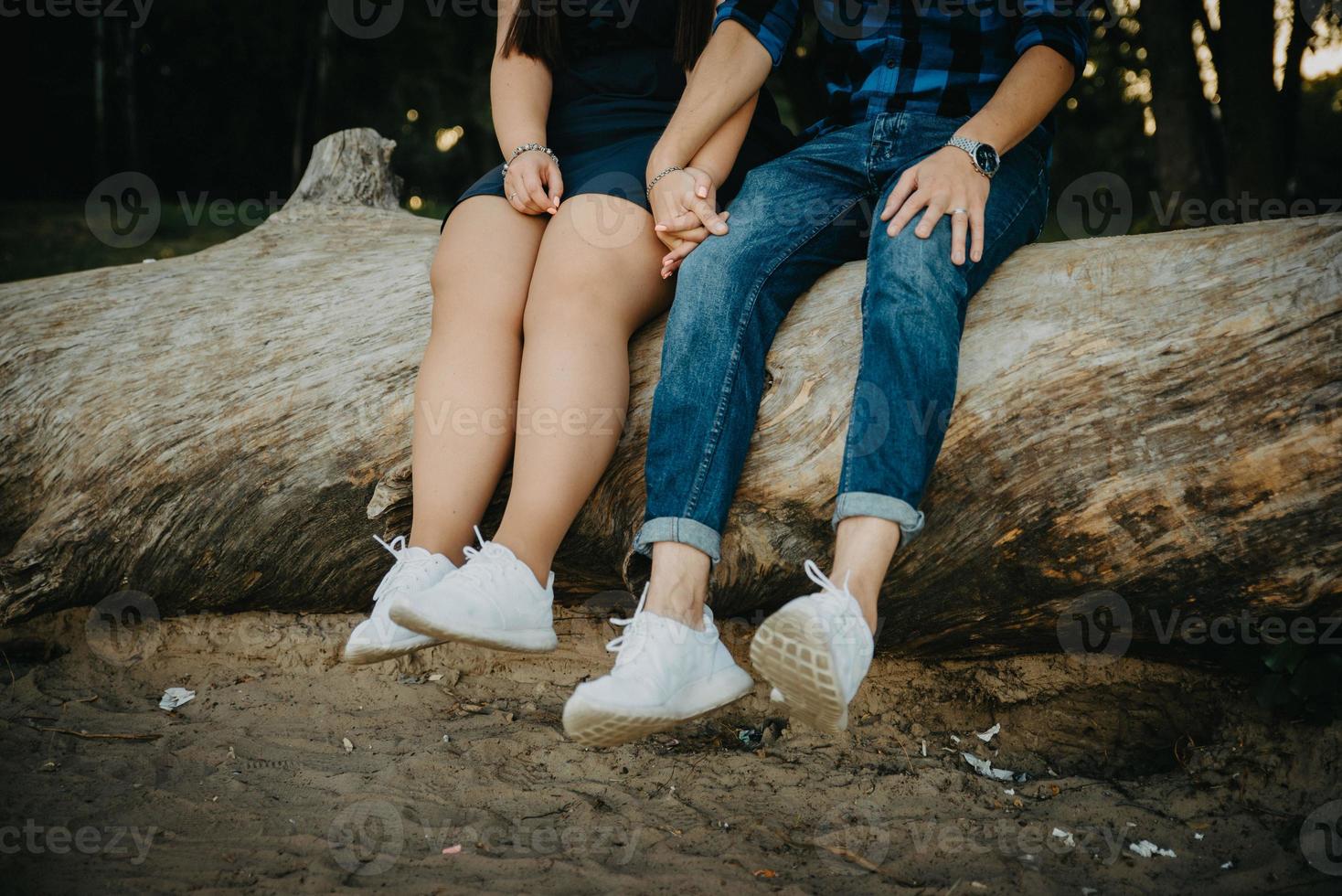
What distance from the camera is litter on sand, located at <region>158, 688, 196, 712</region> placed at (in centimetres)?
261

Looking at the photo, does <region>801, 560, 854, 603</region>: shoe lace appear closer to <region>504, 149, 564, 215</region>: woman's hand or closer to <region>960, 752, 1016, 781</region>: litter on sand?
<region>960, 752, 1016, 781</region>: litter on sand

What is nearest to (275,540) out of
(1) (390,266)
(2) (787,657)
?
(1) (390,266)

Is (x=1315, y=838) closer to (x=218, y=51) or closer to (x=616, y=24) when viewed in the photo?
(x=616, y=24)

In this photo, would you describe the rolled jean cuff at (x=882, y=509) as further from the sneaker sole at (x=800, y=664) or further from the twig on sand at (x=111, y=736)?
the twig on sand at (x=111, y=736)

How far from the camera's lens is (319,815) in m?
2.09

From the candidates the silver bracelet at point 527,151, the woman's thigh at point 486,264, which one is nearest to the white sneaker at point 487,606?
the woman's thigh at point 486,264

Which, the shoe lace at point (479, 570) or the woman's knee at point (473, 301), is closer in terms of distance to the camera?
the shoe lace at point (479, 570)

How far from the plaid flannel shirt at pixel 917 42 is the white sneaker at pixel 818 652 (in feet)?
4.67

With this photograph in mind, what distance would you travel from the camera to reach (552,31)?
2.69m

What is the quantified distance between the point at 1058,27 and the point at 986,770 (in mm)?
1846

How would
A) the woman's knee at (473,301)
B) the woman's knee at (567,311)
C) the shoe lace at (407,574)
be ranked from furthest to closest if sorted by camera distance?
the woman's knee at (473,301), the woman's knee at (567,311), the shoe lace at (407,574)

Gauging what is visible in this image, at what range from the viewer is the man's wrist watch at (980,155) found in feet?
6.98

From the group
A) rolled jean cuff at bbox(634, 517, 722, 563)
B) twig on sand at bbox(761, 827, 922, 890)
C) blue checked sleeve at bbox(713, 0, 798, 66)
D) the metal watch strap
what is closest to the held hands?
blue checked sleeve at bbox(713, 0, 798, 66)

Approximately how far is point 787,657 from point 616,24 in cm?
205
